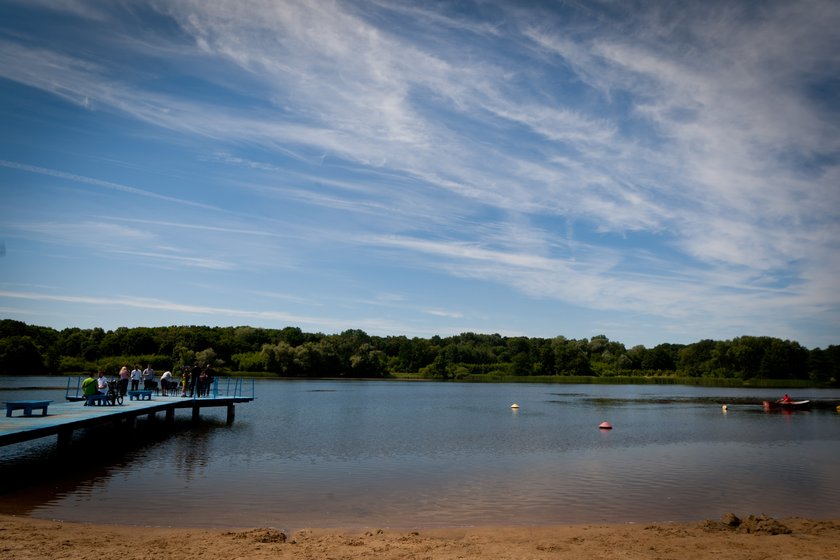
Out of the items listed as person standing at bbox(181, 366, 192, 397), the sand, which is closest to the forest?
person standing at bbox(181, 366, 192, 397)

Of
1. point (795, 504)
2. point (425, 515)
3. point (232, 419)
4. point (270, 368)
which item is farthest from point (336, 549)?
point (270, 368)

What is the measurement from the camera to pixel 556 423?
3678cm

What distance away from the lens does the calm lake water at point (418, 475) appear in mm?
13523

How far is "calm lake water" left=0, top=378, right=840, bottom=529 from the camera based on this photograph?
13523mm

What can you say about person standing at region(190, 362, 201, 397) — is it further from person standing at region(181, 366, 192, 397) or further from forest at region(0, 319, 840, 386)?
forest at region(0, 319, 840, 386)

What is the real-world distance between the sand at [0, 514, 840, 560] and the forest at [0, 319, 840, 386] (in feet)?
240

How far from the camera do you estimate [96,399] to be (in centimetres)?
2600

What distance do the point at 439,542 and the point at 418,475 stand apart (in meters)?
7.57

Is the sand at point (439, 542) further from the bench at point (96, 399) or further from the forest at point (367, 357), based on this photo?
the forest at point (367, 357)

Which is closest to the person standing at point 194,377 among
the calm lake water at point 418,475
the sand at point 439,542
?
the calm lake water at point 418,475

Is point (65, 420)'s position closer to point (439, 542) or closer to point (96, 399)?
point (96, 399)

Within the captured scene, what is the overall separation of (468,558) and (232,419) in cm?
2728

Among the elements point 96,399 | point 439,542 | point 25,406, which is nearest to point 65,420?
point 25,406

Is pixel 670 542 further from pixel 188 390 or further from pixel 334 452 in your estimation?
pixel 188 390
